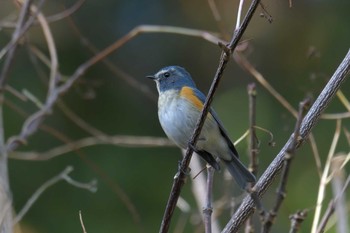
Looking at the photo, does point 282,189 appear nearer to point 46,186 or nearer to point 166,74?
point 46,186

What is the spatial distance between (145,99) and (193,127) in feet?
13.5

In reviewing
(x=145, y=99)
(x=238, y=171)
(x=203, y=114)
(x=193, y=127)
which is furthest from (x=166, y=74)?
(x=145, y=99)

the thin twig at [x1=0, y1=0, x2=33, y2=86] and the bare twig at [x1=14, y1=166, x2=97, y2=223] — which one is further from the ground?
the thin twig at [x1=0, y1=0, x2=33, y2=86]

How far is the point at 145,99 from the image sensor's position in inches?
292

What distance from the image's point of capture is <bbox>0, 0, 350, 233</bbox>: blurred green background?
6312mm

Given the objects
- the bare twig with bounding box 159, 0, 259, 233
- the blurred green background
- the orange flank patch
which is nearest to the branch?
the bare twig with bounding box 159, 0, 259, 233

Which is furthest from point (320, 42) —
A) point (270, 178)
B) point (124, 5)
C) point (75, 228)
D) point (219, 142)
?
point (270, 178)

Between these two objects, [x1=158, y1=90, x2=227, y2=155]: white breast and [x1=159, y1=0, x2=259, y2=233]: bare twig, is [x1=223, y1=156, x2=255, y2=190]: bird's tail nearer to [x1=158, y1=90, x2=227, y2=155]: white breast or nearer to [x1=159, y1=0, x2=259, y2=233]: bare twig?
[x1=158, y1=90, x2=227, y2=155]: white breast

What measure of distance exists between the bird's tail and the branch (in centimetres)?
107

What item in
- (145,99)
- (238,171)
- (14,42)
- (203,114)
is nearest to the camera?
(203,114)

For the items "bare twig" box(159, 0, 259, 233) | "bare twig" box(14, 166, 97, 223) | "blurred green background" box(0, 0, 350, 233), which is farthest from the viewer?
"blurred green background" box(0, 0, 350, 233)

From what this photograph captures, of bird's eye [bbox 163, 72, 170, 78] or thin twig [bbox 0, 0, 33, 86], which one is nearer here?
thin twig [bbox 0, 0, 33, 86]

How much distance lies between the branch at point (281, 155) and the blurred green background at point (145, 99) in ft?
10.8

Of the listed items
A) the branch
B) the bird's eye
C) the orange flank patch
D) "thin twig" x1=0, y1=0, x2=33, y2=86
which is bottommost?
the branch
